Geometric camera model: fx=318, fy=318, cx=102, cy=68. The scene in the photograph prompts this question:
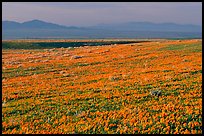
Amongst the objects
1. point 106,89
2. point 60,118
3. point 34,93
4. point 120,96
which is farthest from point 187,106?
point 34,93

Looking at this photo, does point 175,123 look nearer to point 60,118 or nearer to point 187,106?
point 187,106

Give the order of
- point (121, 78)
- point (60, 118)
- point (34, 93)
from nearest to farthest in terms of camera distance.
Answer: point (60, 118) < point (34, 93) < point (121, 78)

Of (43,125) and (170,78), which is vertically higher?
(170,78)

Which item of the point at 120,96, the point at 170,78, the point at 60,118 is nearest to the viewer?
the point at 60,118

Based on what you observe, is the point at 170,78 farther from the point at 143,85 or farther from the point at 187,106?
the point at 187,106

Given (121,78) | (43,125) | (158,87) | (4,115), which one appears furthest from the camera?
(121,78)

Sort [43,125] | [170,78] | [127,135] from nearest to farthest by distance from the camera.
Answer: [127,135]
[43,125]
[170,78]

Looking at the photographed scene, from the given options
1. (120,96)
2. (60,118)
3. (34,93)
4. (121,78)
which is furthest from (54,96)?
(121,78)

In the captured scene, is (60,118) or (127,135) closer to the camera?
(127,135)

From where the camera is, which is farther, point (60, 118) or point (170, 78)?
point (170, 78)
